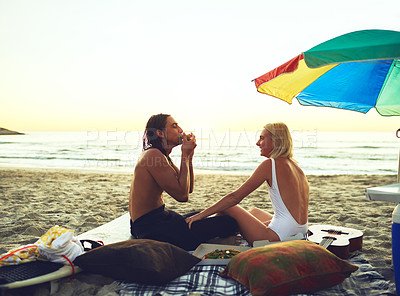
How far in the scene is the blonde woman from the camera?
319 cm

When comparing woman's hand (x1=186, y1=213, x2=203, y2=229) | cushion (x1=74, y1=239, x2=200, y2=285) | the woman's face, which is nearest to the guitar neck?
the woman's face

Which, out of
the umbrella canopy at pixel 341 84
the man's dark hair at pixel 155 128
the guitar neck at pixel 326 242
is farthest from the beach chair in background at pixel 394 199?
the man's dark hair at pixel 155 128

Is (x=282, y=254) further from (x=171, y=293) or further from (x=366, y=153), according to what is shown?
(x=366, y=153)

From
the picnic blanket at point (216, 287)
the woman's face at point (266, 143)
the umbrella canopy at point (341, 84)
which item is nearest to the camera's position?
the picnic blanket at point (216, 287)

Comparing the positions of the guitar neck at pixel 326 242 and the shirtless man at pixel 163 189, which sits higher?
the shirtless man at pixel 163 189

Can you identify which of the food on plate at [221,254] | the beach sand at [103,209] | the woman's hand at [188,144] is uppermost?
the woman's hand at [188,144]

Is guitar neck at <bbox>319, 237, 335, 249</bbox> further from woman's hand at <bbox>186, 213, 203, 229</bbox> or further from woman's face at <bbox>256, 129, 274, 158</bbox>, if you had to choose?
woman's hand at <bbox>186, 213, 203, 229</bbox>

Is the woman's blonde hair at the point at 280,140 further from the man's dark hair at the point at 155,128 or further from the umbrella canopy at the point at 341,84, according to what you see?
the man's dark hair at the point at 155,128

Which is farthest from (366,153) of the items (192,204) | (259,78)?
(259,78)

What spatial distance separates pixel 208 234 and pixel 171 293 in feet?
3.22

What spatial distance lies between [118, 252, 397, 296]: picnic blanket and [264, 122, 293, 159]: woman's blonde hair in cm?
120

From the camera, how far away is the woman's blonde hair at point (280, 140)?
326 cm

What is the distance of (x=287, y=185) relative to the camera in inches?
125

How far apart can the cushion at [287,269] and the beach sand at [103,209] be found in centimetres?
69
